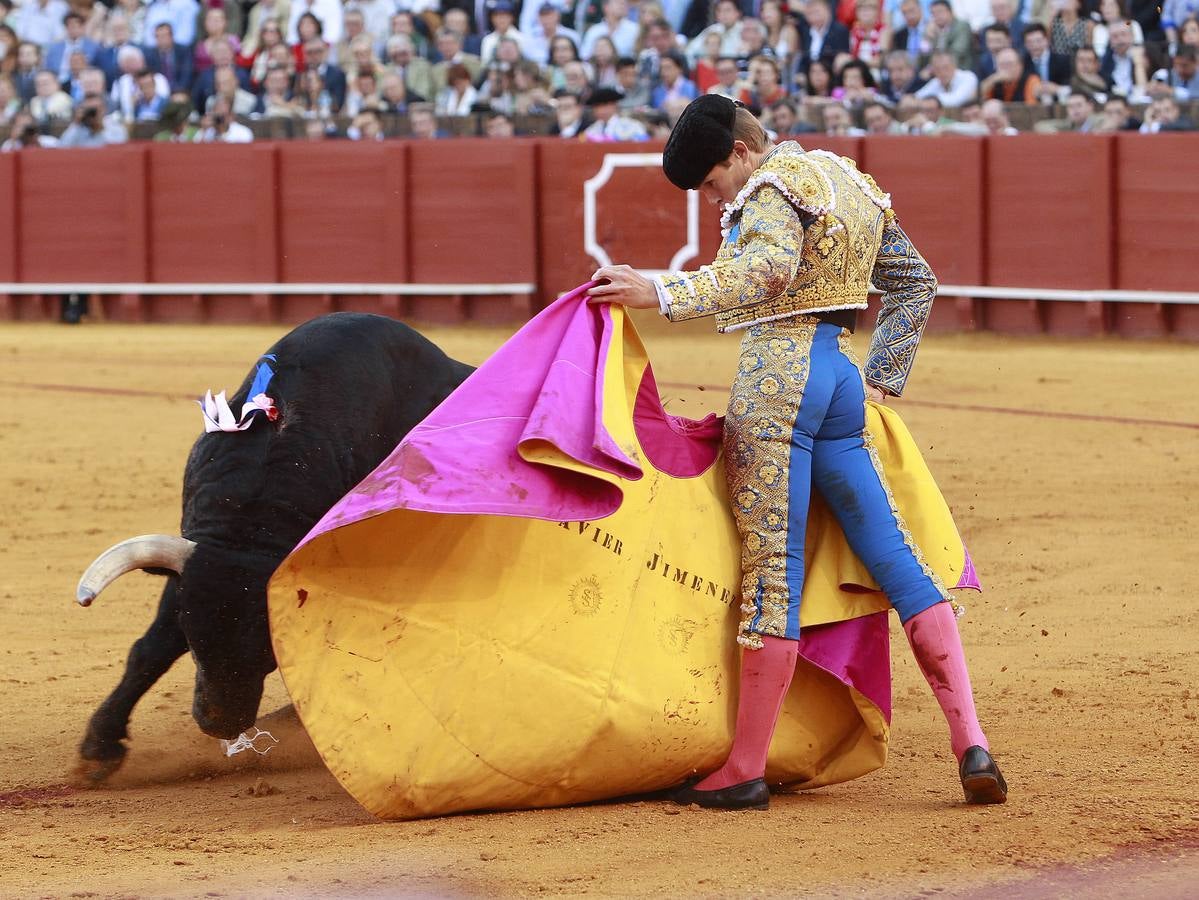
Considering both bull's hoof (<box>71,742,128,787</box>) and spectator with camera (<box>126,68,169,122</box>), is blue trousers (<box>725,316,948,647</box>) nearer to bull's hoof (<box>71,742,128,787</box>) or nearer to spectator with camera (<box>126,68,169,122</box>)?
bull's hoof (<box>71,742,128,787</box>)

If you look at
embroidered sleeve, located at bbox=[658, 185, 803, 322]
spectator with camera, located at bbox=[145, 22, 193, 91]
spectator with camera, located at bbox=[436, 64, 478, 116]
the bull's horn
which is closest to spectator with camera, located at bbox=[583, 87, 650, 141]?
spectator with camera, located at bbox=[436, 64, 478, 116]

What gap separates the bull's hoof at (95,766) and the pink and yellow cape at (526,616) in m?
0.68

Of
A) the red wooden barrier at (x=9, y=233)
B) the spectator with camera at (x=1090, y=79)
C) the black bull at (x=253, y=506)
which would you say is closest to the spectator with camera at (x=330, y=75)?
the red wooden barrier at (x=9, y=233)

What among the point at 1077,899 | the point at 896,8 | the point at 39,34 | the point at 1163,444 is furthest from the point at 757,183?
the point at 39,34

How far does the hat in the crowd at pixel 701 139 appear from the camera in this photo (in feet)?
8.79

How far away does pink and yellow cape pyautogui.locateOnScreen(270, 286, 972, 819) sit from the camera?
2.72 metres

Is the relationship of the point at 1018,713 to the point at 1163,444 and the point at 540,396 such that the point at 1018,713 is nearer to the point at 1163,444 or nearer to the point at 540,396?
the point at 540,396

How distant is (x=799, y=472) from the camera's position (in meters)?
2.75

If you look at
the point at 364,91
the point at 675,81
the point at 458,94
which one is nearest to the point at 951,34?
the point at 675,81

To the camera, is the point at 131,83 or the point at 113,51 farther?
the point at 113,51

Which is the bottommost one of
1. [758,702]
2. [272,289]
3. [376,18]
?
[758,702]

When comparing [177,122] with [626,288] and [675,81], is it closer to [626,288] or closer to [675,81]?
[675,81]

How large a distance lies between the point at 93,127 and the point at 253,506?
10.0 meters

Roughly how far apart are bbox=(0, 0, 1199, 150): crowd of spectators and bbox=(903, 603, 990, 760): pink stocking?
285 inches
